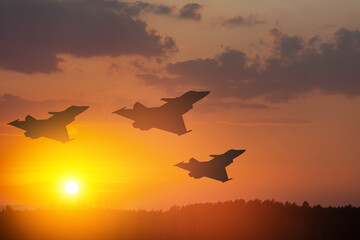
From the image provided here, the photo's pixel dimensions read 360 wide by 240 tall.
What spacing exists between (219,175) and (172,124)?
8.34 meters

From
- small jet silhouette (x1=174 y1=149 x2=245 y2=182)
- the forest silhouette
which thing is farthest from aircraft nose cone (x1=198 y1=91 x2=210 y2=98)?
the forest silhouette

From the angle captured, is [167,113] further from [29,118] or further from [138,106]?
[29,118]

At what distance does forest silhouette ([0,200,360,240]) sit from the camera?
3091 inches

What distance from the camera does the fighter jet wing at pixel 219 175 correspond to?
44031 mm

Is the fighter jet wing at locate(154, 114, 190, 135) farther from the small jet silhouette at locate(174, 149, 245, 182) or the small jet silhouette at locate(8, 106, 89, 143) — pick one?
the small jet silhouette at locate(174, 149, 245, 182)

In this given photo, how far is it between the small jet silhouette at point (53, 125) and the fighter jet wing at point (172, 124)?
5.52 meters

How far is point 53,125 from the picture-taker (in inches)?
1529

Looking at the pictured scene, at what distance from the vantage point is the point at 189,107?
127 ft

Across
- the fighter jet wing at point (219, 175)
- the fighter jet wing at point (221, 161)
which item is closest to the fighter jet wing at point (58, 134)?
the fighter jet wing at point (219, 175)

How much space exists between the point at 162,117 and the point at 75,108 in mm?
6333

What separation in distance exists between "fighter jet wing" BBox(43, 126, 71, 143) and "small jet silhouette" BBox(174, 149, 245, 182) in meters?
11.1

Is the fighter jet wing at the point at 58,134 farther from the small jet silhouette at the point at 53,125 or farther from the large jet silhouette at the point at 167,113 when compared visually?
the large jet silhouette at the point at 167,113

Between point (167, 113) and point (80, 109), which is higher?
point (80, 109)

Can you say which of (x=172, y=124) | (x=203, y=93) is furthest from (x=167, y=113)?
(x=203, y=93)
